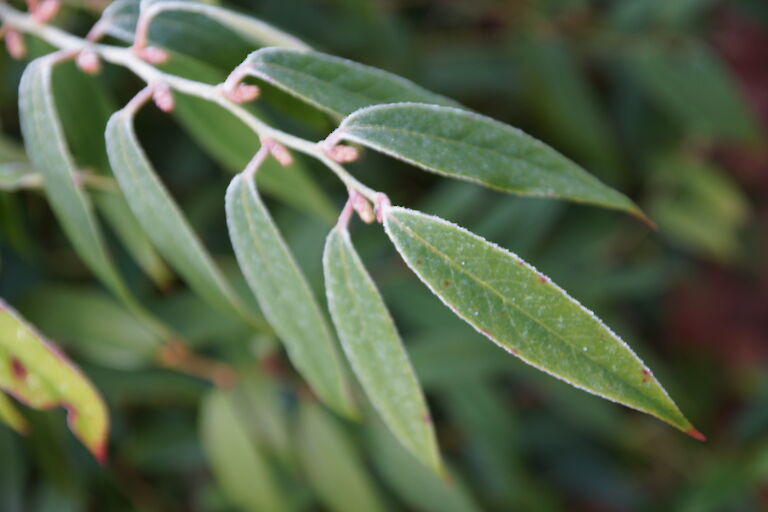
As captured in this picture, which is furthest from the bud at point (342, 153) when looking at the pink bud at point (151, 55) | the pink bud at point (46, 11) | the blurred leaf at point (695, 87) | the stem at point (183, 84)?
the blurred leaf at point (695, 87)

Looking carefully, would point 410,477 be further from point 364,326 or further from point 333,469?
point 364,326

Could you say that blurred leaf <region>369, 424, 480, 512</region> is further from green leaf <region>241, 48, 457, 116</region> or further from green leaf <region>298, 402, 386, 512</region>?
green leaf <region>241, 48, 457, 116</region>

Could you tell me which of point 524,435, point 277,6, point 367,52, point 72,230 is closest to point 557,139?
Answer: point 367,52

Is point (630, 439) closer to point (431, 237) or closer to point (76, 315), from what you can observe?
point (76, 315)

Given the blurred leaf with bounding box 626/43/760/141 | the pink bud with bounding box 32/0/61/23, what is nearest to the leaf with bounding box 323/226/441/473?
the pink bud with bounding box 32/0/61/23

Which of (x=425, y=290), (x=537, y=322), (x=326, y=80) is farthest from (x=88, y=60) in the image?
(x=425, y=290)

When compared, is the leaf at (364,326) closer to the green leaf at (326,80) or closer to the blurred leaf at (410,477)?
the green leaf at (326,80)
